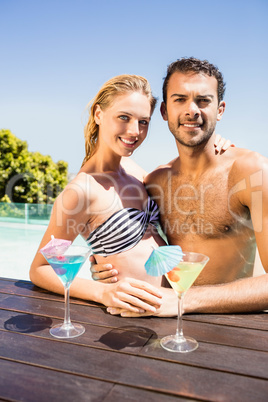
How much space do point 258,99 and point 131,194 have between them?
44.8 meters

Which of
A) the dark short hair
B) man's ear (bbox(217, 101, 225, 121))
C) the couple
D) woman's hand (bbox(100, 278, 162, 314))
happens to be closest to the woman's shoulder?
the couple

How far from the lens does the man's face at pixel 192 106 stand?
2.56m

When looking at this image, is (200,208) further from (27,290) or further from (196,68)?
(27,290)

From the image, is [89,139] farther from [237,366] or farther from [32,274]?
[237,366]

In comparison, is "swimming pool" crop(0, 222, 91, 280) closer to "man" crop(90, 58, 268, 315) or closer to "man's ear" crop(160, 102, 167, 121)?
"man" crop(90, 58, 268, 315)

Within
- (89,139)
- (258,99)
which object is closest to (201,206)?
(89,139)

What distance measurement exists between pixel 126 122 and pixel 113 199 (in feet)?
1.89

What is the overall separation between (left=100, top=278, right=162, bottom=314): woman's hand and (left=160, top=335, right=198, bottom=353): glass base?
0.23m

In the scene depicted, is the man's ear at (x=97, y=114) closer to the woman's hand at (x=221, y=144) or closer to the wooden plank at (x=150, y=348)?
the woman's hand at (x=221, y=144)

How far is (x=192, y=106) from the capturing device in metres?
2.54

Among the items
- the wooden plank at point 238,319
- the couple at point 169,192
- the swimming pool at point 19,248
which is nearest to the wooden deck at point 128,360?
the wooden plank at point 238,319

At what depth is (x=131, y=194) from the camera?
270 centimetres

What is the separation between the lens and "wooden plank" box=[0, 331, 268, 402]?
1.07 metres

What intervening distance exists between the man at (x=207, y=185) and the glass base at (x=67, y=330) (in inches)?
35.0
